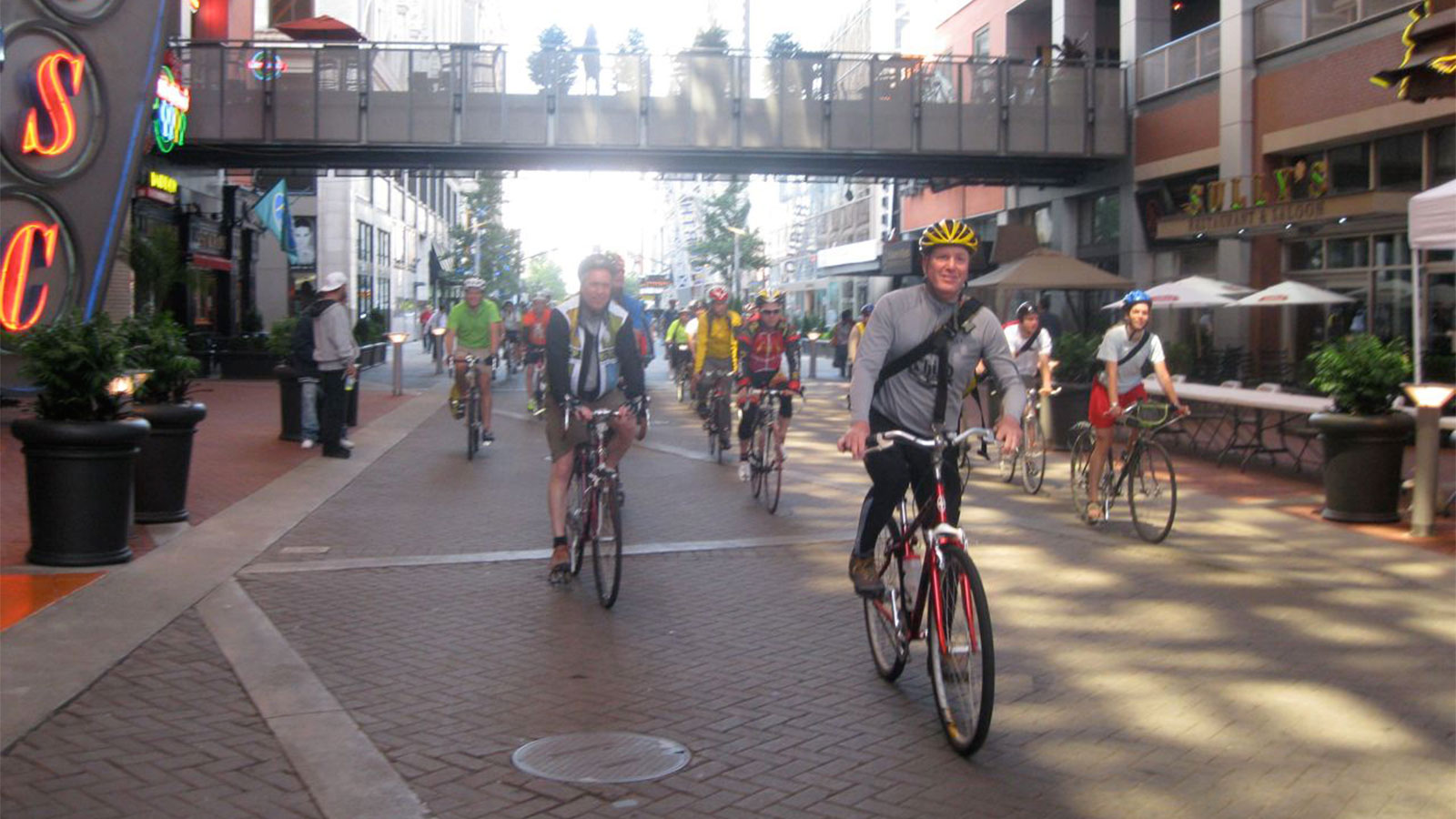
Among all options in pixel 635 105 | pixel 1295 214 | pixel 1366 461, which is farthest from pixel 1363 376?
pixel 635 105

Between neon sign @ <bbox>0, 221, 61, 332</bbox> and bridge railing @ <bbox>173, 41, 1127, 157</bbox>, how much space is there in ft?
34.0

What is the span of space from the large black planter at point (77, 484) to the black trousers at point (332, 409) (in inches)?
269

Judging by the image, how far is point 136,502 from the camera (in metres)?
10.6

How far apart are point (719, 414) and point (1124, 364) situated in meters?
6.21

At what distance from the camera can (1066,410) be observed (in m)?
17.6

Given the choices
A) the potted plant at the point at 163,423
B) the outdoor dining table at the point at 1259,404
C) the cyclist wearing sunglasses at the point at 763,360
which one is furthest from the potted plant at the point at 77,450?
the outdoor dining table at the point at 1259,404

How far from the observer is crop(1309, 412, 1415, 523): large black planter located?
446 inches

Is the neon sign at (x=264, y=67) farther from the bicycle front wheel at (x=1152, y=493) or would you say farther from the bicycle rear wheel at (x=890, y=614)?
the bicycle rear wheel at (x=890, y=614)

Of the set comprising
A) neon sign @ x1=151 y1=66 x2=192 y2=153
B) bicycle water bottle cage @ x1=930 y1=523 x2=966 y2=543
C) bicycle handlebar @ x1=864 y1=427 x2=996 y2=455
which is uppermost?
neon sign @ x1=151 y1=66 x2=192 y2=153

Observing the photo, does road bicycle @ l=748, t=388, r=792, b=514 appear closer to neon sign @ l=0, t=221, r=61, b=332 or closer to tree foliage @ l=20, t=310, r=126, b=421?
tree foliage @ l=20, t=310, r=126, b=421

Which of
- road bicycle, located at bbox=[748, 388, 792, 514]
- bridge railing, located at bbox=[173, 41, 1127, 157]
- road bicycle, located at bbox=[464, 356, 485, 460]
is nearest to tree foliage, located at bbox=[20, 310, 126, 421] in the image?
road bicycle, located at bbox=[748, 388, 792, 514]

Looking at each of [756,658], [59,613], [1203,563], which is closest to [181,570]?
[59,613]

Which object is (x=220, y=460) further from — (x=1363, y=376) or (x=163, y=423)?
(x=1363, y=376)

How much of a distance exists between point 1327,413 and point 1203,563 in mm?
2612
